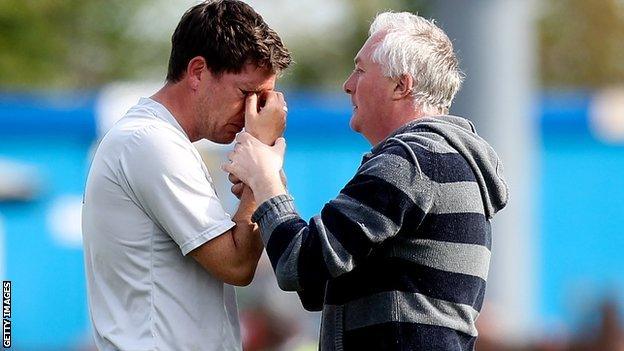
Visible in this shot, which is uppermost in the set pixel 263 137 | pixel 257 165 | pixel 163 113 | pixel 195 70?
pixel 195 70

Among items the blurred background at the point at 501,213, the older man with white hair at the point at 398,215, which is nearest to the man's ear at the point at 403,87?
the older man with white hair at the point at 398,215

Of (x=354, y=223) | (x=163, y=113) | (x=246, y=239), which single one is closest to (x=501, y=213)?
(x=163, y=113)

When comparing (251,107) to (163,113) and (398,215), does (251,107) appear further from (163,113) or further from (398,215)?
(398,215)

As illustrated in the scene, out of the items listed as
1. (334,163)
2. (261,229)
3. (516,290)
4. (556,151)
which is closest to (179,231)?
(261,229)

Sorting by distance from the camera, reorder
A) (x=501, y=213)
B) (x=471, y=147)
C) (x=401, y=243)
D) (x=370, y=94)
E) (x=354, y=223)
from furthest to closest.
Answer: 1. (x=501, y=213)
2. (x=370, y=94)
3. (x=471, y=147)
4. (x=401, y=243)
5. (x=354, y=223)

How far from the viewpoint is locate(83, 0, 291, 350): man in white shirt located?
3.95m

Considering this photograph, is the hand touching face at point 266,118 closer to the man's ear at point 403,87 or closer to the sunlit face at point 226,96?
the sunlit face at point 226,96

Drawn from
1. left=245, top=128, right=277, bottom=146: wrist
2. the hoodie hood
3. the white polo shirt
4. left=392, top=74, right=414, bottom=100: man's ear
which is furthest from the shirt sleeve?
left=392, top=74, right=414, bottom=100: man's ear

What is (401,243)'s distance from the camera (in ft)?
12.7

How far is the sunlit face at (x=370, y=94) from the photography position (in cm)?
409

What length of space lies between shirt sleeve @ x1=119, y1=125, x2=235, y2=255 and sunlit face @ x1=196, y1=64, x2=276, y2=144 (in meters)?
0.25

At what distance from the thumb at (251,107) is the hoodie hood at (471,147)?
17.5 inches

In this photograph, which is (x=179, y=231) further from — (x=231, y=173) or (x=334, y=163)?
(x=334, y=163)

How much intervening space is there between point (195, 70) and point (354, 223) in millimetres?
808
